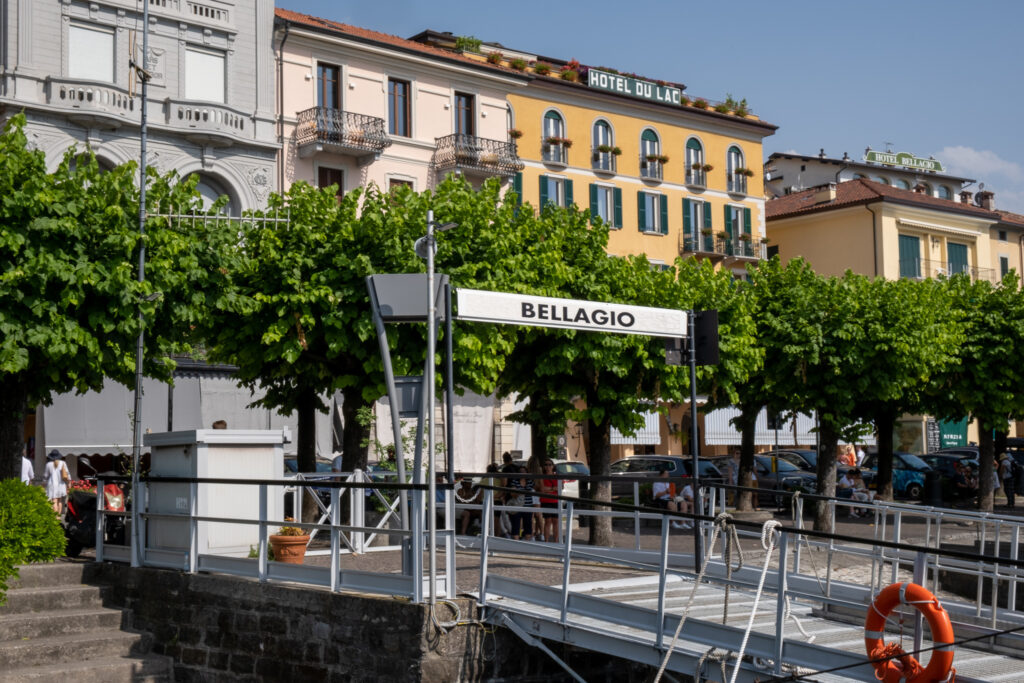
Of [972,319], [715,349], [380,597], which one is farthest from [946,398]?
[380,597]

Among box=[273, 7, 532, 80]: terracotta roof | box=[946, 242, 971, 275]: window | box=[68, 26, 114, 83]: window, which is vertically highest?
box=[273, 7, 532, 80]: terracotta roof

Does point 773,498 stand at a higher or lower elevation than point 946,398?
lower

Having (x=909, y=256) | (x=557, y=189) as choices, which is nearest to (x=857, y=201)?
(x=909, y=256)

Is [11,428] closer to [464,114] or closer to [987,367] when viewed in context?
[987,367]

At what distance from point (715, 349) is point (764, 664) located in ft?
19.1

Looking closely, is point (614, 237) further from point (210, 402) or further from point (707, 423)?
point (210, 402)

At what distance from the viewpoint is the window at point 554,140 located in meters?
45.6

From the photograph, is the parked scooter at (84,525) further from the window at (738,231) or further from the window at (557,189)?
the window at (738,231)

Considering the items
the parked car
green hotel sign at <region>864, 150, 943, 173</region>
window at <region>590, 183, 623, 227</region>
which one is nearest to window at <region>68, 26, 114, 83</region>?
window at <region>590, 183, 623, 227</region>

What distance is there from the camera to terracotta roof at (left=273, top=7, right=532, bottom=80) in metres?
38.8

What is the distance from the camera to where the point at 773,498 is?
113 ft

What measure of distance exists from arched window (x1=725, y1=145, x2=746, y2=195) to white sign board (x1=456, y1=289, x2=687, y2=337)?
39.8m

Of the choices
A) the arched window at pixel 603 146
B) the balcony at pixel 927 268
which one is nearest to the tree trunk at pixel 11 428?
the arched window at pixel 603 146

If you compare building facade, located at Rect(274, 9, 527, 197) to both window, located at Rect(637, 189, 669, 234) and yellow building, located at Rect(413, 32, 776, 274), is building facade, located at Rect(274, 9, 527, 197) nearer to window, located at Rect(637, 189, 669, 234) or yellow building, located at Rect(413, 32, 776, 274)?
yellow building, located at Rect(413, 32, 776, 274)
